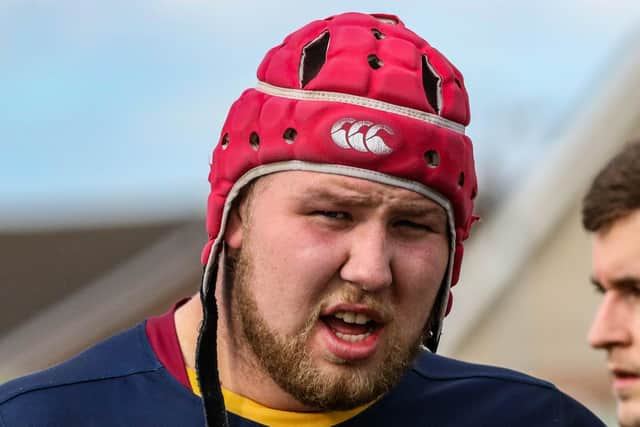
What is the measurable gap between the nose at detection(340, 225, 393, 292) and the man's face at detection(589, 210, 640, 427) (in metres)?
0.57

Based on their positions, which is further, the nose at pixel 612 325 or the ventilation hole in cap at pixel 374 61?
the ventilation hole in cap at pixel 374 61

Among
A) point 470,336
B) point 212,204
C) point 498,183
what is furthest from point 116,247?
point 212,204

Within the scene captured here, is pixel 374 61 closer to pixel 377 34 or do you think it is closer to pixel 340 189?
pixel 377 34

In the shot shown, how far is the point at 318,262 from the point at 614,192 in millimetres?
804

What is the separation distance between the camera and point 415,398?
12.2ft

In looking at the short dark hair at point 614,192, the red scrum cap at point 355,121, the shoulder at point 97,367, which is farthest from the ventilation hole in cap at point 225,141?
the short dark hair at point 614,192

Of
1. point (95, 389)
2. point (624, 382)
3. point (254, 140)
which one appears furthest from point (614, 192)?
point (95, 389)

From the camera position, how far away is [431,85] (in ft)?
11.9

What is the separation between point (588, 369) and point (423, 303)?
30.5ft

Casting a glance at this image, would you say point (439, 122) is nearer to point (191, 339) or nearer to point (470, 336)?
point (191, 339)

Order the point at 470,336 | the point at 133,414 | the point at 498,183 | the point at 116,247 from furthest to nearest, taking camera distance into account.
→ the point at 116,247 → the point at 498,183 → the point at 470,336 → the point at 133,414

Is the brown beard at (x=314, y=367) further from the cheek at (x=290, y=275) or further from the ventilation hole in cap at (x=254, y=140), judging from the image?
the ventilation hole in cap at (x=254, y=140)

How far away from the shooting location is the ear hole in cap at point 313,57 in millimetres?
3598

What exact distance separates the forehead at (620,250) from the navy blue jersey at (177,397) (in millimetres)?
676
